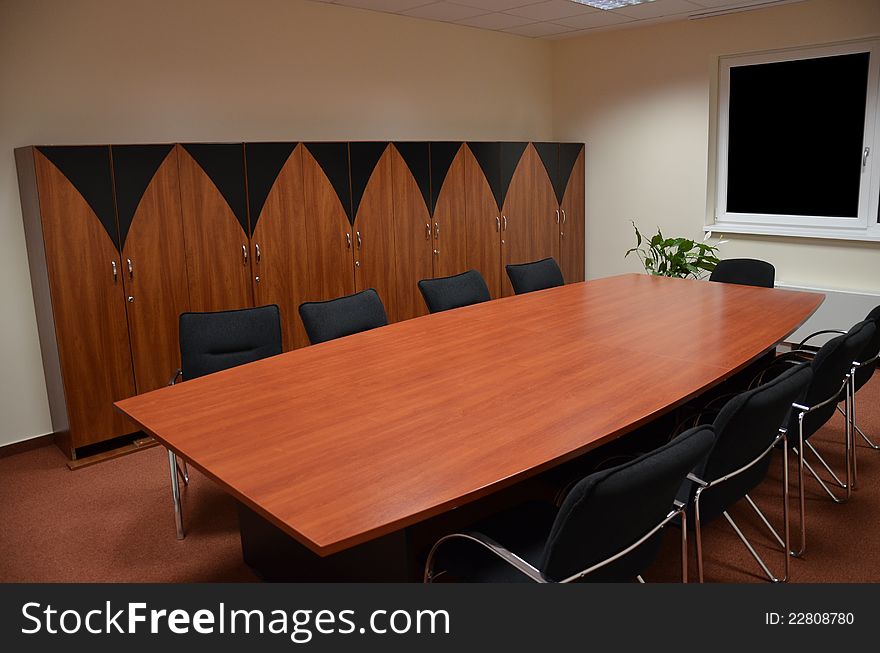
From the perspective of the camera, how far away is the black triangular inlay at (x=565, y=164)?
24.1 ft

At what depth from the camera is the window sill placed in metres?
6.11

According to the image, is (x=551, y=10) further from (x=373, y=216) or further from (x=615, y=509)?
(x=615, y=509)

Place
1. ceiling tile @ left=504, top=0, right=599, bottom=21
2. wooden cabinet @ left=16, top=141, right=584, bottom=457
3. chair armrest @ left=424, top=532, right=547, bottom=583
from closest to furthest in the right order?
chair armrest @ left=424, top=532, right=547, bottom=583 → wooden cabinet @ left=16, top=141, right=584, bottom=457 → ceiling tile @ left=504, top=0, right=599, bottom=21

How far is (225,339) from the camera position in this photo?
13.1 ft

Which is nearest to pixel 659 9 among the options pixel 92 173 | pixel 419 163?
pixel 419 163

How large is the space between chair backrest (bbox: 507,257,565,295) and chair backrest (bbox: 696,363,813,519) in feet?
8.68

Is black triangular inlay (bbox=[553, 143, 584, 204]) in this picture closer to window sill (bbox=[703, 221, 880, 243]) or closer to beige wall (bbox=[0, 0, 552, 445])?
beige wall (bbox=[0, 0, 552, 445])

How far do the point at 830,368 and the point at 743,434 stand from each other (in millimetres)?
889

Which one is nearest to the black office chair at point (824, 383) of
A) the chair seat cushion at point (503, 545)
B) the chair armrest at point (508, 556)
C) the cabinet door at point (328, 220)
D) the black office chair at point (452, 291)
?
the chair seat cushion at point (503, 545)

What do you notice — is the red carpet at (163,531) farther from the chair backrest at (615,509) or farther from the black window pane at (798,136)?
the black window pane at (798,136)

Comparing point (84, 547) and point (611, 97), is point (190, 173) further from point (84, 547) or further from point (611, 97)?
point (611, 97)

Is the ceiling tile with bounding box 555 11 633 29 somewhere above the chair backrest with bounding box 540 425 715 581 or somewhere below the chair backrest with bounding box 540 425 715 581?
above

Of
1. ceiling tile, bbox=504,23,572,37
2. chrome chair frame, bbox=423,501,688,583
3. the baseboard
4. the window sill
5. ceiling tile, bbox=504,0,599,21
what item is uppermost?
ceiling tile, bbox=504,23,572,37

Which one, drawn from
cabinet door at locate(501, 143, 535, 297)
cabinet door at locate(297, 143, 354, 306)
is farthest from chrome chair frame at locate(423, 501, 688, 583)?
cabinet door at locate(501, 143, 535, 297)
